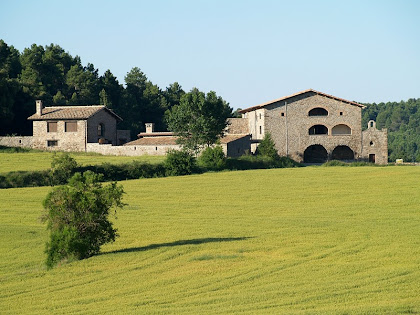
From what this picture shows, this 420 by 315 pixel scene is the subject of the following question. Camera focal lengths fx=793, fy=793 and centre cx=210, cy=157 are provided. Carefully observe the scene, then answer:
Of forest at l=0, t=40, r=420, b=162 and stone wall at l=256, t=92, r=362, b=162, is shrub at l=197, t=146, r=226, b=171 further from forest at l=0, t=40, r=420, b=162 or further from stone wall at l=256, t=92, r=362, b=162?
forest at l=0, t=40, r=420, b=162

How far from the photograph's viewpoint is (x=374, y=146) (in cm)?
8344

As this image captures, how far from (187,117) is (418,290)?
53594 millimetres

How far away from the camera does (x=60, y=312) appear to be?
22719mm

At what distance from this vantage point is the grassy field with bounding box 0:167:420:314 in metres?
23.1

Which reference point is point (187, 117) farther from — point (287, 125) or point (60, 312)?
point (60, 312)

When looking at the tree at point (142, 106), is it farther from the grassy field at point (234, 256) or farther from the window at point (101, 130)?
the grassy field at point (234, 256)

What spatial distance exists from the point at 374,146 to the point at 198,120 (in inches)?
812

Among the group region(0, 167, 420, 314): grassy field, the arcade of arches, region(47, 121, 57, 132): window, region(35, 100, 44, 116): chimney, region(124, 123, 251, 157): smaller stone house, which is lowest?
region(0, 167, 420, 314): grassy field

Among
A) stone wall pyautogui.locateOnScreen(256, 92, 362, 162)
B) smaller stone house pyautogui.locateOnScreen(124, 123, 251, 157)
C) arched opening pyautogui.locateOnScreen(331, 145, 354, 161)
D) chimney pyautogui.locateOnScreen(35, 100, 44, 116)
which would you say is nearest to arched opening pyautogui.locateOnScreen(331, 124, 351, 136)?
stone wall pyautogui.locateOnScreen(256, 92, 362, 162)

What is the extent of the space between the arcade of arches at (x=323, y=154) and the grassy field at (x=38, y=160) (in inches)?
713

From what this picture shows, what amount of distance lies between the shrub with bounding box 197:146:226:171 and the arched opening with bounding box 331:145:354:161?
19.0 metres

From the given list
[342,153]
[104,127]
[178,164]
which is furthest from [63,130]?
[342,153]

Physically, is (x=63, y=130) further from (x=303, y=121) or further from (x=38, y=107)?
(x=303, y=121)

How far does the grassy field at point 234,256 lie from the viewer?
2312cm
